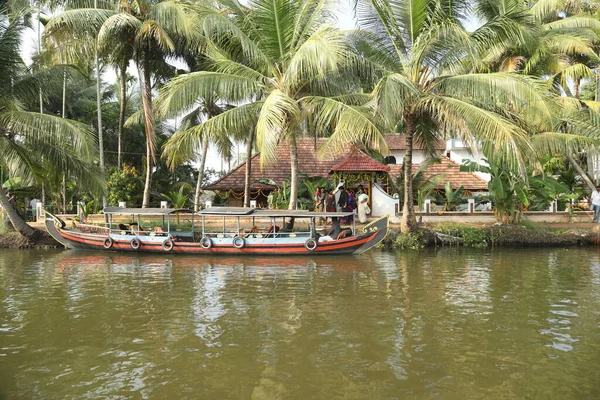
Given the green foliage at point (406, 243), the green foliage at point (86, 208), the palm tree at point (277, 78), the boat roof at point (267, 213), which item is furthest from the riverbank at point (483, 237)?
the palm tree at point (277, 78)

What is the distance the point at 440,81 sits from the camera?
15.8m

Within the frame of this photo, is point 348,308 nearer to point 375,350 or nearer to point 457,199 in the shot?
point 375,350

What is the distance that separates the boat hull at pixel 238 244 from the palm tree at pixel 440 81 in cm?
300

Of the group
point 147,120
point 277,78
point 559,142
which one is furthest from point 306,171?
point 559,142

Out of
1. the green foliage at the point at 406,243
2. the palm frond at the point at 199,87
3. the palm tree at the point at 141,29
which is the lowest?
the green foliage at the point at 406,243

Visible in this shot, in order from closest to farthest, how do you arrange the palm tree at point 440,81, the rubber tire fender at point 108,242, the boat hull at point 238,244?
the palm tree at point 440,81, the boat hull at point 238,244, the rubber tire fender at point 108,242

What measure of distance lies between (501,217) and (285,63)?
1015cm

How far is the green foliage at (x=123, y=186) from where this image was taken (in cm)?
2323

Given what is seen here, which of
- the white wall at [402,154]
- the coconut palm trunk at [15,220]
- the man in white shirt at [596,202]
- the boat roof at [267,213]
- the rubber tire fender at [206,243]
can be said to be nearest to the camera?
the boat roof at [267,213]

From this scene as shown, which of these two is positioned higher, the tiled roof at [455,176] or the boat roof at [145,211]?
the tiled roof at [455,176]

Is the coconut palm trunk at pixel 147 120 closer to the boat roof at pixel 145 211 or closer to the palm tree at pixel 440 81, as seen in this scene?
the boat roof at pixel 145 211

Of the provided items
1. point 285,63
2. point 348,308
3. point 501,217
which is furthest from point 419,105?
point 348,308

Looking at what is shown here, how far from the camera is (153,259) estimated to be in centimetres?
1625

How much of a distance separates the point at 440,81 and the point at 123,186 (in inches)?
575
